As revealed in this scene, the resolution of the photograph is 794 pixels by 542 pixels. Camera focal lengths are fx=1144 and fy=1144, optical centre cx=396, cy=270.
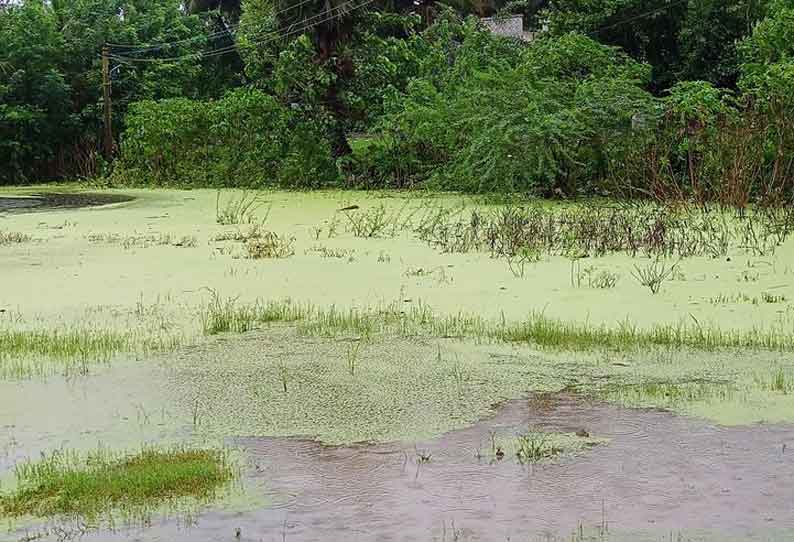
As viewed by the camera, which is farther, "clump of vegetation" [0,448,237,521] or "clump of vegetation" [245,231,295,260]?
"clump of vegetation" [245,231,295,260]

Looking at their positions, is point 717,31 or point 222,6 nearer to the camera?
point 717,31

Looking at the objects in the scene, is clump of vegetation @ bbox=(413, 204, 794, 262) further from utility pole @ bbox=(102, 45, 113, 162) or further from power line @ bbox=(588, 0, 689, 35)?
utility pole @ bbox=(102, 45, 113, 162)

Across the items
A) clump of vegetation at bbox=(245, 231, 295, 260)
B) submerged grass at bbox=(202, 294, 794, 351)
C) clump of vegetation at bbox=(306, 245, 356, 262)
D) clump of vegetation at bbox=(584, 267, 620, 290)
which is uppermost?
clump of vegetation at bbox=(245, 231, 295, 260)

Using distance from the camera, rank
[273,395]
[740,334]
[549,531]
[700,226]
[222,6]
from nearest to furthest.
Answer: [549,531]
[273,395]
[740,334]
[700,226]
[222,6]

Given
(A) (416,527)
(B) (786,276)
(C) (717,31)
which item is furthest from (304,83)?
(A) (416,527)

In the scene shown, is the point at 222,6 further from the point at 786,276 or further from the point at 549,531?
the point at 549,531

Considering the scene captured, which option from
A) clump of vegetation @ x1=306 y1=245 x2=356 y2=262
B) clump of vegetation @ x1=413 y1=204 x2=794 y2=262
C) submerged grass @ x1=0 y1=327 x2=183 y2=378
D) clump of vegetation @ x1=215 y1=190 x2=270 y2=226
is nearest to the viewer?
submerged grass @ x1=0 y1=327 x2=183 y2=378

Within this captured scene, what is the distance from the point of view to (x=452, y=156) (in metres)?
15.5

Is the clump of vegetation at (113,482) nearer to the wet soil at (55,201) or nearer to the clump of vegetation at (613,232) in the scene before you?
the clump of vegetation at (613,232)

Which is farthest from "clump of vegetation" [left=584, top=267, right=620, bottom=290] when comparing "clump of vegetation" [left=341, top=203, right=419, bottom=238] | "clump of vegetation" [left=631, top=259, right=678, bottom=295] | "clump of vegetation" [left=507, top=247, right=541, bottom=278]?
"clump of vegetation" [left=341, top=203, right=419, bottom=238]

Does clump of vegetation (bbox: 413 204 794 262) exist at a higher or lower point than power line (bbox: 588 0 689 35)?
lower

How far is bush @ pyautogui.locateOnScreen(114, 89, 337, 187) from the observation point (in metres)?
17.5

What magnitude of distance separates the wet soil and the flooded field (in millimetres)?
4676

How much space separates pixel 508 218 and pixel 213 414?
21.1ft
